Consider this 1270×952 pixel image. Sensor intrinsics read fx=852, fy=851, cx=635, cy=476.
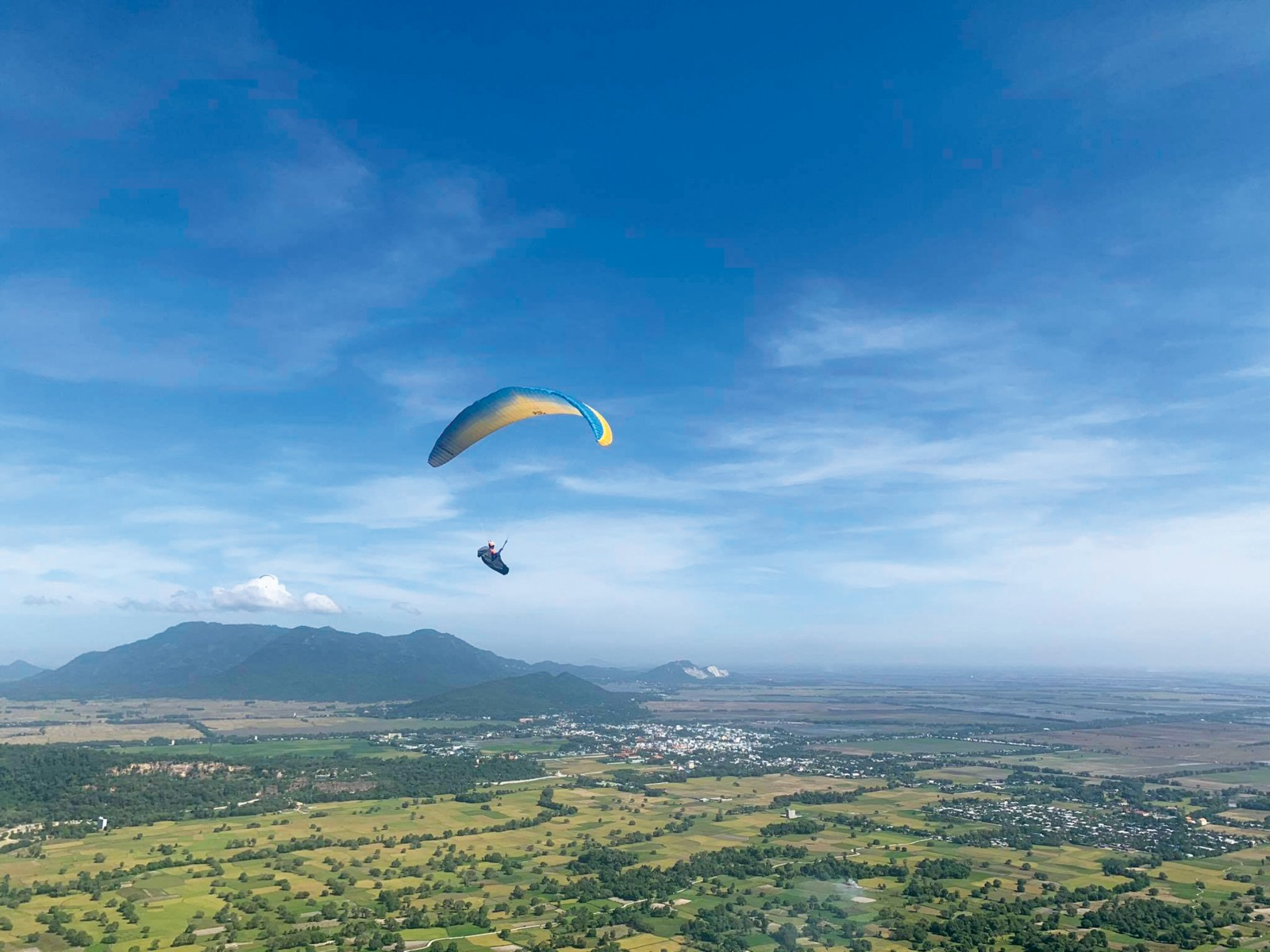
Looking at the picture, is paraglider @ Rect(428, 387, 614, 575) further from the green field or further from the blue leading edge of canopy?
the green field

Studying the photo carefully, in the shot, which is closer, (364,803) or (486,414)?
(486,414)

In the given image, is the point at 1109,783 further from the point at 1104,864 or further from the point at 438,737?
the point at 438,737

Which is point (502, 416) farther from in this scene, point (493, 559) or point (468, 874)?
point (468, 874)

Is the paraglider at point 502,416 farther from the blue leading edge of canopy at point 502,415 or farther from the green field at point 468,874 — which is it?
the green field at point 468,874

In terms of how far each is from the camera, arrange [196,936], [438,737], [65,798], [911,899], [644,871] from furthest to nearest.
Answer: [438,737] → [65,798] → [644,871] → [911,899] → [196,936]

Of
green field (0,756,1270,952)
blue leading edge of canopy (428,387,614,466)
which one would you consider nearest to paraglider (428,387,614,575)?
blue leading edge of canopy (428,387,614,466)

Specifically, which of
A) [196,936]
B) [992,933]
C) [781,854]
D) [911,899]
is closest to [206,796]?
[196,936]

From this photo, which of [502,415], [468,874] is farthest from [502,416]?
[468,874]
